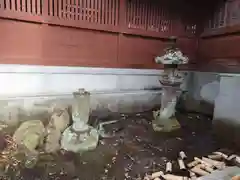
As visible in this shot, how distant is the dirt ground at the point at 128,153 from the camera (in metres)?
0.92

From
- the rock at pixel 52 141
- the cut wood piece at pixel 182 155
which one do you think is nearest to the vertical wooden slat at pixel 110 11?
the rock at pixel 52 141

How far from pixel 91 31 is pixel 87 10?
0.12m

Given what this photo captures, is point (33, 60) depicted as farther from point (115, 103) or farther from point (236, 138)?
point (236, 138)

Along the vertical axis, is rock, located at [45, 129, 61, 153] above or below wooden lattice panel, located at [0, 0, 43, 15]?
below

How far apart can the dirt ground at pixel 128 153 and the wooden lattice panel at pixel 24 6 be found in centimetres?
73

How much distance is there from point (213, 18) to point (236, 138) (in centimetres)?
92

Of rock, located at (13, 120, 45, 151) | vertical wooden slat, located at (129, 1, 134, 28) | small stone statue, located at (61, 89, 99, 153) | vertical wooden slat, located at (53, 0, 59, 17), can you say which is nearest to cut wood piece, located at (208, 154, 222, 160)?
small stone statue, located at (61, 89, 99, 153)

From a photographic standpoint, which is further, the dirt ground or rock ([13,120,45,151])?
rock ([13,120,45,151])

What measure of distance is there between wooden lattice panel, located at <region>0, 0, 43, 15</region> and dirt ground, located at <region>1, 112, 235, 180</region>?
73cm

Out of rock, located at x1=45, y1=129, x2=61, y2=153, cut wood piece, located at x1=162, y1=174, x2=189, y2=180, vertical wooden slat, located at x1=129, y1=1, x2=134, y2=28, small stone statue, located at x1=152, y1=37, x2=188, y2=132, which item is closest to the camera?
cut wood piece, located at x1=162, y1=174, x2=189, y2=180

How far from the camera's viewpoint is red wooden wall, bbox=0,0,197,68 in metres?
1.18

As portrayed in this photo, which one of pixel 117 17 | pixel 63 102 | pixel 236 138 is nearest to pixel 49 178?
pixel 63 102

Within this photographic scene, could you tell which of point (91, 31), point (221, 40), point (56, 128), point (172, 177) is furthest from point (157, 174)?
point (221, 40)

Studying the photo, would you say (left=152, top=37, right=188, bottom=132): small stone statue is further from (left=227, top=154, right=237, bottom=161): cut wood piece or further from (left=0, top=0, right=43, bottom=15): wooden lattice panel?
(left=0, top=0, right=43, bottom=15): wooden lattice panel
